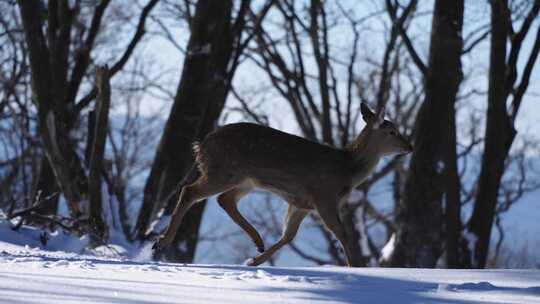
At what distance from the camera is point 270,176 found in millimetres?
8641

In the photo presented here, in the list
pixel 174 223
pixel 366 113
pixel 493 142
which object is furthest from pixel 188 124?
pixel 174 223

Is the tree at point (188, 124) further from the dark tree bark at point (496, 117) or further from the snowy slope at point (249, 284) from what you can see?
the snowy slope at point (249, 284)

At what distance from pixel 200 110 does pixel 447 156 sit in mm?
3423

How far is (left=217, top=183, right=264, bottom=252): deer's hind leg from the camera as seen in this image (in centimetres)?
892

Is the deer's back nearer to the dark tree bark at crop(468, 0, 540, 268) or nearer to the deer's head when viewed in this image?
the deer's head

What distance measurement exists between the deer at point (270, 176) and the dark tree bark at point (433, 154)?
3.72 m

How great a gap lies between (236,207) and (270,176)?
1.98 ft

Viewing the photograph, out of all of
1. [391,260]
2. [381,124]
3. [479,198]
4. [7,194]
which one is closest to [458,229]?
[479,198]

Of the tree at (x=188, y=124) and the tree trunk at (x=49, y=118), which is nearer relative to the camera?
the tree trunk at (x=49, y=118)

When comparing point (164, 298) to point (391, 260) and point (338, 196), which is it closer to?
point (338, 196)

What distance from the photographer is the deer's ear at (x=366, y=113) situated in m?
9.68

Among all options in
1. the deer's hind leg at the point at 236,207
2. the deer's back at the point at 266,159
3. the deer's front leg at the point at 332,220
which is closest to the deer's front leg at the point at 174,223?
the deer's back at the point at 266,159

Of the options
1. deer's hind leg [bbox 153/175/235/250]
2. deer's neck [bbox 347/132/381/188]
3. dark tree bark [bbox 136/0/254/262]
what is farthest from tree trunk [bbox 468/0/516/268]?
deer's hind leg [bbox 153/175/235/250]

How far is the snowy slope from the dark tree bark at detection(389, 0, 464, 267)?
21.8ft
